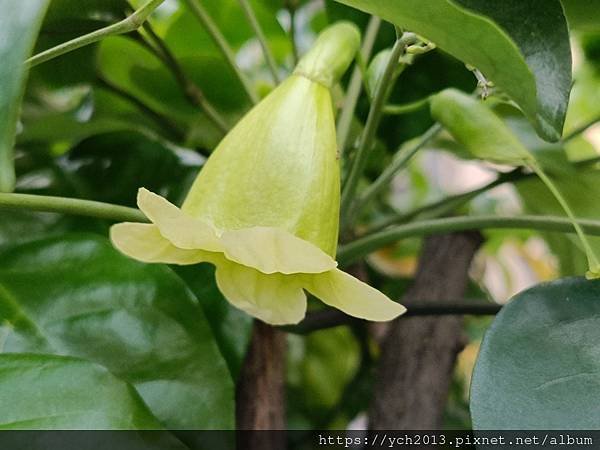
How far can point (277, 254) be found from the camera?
27 centimetres

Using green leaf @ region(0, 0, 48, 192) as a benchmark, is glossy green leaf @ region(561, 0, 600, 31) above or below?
below

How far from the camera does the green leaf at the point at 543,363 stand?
0.87 ft

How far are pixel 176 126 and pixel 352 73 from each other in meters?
0.15

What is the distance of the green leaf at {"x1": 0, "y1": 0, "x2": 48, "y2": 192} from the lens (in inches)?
9.1

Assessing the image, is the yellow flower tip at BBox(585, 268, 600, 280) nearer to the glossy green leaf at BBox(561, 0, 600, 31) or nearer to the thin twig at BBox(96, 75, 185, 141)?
the glossy green leaf at BBox(561, 0, 600, 31)

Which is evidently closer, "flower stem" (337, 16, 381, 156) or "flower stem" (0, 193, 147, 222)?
"flower stem" (0, 193, 147, 222)

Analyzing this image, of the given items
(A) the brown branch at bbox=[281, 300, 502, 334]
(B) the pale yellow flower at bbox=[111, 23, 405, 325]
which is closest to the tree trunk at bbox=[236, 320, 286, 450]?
(A) the brown branch at bbox=[281, 300, 502, 334]

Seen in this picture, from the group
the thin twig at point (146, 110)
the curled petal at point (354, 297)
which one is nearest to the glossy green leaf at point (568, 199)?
the curled petal at point (354, 297)

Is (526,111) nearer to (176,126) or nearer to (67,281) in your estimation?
(67,281)

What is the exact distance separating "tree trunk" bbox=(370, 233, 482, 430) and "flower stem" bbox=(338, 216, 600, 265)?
0.09 m

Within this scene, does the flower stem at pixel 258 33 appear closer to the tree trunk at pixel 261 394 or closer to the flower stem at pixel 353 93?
the flower stem at pixel 353 93

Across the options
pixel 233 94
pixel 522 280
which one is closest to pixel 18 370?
pixel 233 94

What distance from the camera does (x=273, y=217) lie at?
0.29 meters

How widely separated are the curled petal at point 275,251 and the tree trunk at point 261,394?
175mm
